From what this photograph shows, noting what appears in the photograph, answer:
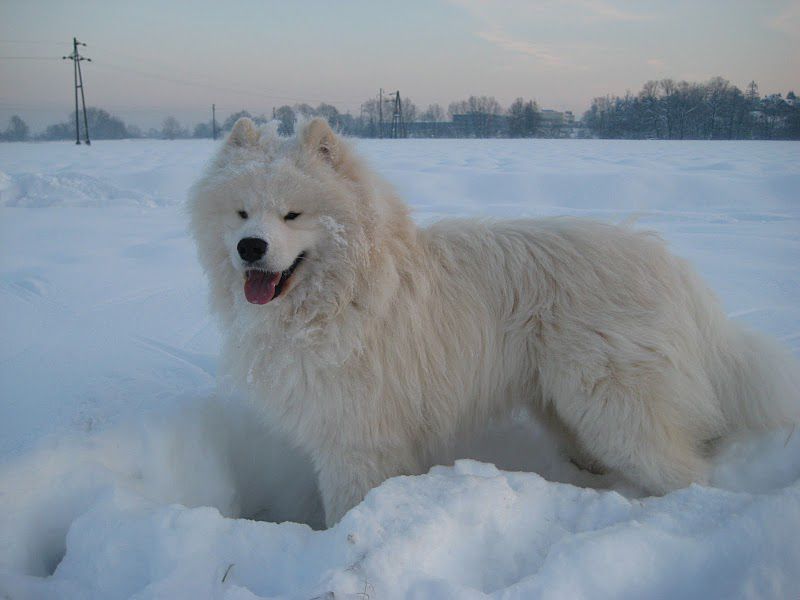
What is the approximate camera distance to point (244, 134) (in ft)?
9.87

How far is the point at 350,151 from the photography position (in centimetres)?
299

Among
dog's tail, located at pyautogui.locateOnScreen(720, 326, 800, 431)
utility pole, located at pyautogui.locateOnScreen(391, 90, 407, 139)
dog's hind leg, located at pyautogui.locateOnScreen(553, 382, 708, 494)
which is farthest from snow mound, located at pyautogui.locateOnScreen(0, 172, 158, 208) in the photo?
utility pole, located at pyautogui.locateOnScreen(391, 90, 407, 139)

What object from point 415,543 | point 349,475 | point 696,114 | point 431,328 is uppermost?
point 696,114

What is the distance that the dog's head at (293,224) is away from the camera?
8.84ft

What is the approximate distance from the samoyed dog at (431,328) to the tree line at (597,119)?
2.22ft

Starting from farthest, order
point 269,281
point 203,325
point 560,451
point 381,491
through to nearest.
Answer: point 203,325 → point 560,451 → point 269,281 → point 381,491

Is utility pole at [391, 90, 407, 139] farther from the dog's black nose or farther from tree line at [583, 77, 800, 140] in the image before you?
the dog's black nose

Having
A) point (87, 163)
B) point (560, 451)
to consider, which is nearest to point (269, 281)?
point (560, 451)

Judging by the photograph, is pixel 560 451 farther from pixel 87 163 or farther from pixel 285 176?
pixel 87 163

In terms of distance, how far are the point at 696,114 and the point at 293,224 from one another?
29665 mm

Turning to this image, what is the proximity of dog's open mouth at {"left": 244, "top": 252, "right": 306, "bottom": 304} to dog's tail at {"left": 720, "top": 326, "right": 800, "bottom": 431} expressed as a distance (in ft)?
8.43

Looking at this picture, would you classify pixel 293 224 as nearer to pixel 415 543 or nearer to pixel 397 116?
pixel 415 543

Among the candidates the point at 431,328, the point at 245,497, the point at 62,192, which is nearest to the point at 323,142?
the point at 431,328

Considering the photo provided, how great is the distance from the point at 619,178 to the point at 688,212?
220cm
